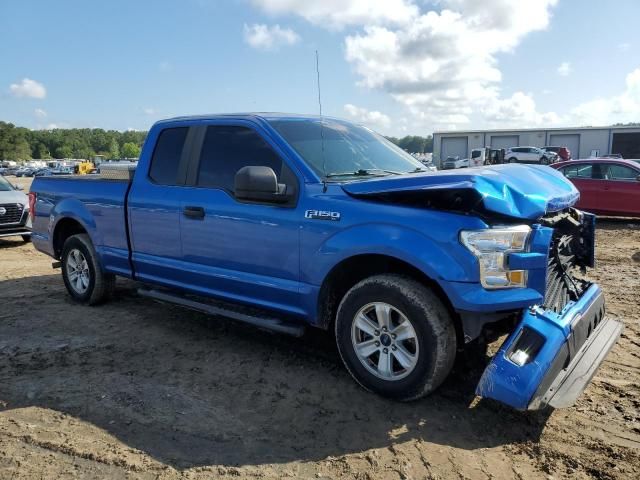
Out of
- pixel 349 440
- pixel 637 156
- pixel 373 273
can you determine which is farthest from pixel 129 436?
pixel 637 156

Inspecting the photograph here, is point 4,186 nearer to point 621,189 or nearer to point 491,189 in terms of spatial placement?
point 491,189

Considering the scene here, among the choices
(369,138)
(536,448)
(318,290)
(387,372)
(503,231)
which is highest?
(369,138)

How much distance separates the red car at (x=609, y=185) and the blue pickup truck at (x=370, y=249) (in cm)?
901

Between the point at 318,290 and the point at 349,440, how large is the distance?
3.52 ft

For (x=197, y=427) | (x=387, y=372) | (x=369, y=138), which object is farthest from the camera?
(x=369, y=138)

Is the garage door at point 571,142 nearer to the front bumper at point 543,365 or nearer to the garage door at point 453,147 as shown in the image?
the garage door at point 453,147

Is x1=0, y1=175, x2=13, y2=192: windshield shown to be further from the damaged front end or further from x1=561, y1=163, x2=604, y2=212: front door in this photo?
x1=561, y1=163, x2=604, y2=212: front door

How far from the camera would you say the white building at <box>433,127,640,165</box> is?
54.8 meters

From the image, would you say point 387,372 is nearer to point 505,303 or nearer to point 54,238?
point 505,303

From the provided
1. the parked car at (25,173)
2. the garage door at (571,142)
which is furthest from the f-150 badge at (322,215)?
the parked car at (25,173)

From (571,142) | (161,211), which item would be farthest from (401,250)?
(571,142)

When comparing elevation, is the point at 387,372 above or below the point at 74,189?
below

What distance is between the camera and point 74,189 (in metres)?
5.74

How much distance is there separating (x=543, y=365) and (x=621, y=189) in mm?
10637
